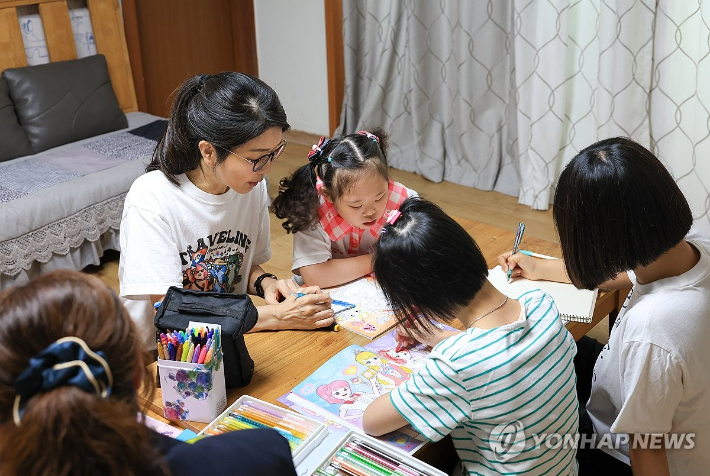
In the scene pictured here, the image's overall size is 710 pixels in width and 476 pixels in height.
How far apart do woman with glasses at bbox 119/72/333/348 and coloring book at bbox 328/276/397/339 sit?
65 mm

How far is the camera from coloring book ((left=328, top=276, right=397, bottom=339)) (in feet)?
5.42

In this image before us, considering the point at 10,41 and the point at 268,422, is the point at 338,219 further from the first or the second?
the point at 10,41

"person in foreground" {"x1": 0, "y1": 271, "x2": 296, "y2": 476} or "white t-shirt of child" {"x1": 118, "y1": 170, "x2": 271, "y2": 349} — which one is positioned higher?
"person in foreground" {"x1": 0, "y1": 271, "x2": 296, "y2": 476}

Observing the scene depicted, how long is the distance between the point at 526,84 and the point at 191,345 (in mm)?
2890

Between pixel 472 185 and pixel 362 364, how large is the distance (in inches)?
112

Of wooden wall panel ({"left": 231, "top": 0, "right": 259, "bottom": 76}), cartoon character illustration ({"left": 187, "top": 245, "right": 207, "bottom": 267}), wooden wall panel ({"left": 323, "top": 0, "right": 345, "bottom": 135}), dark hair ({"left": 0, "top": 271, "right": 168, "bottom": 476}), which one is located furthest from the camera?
wooden wall panel ({"left": 231, "top": 0, "right": 259, "bottom": 76})

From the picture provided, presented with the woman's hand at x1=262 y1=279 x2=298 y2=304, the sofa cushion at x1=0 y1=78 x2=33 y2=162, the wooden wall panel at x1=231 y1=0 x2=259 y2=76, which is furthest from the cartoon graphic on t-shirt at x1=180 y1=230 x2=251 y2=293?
the wooden wall panel at x1=231 y1=0 x2=259 y2=76

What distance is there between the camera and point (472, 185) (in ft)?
13.8

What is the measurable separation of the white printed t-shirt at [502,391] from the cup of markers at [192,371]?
0.34 metres

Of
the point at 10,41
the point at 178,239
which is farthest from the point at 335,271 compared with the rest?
the point at 10,41

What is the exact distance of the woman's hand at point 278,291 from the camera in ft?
6.05

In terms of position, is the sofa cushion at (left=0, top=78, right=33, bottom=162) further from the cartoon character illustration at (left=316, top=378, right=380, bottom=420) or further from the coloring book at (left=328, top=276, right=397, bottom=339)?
the cartoon character illustration at (left=316, top=378, right=380, bottom=420)

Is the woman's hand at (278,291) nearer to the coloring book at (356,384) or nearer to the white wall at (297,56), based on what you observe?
the coloring book at (356,384)

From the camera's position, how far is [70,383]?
745 millimetres
